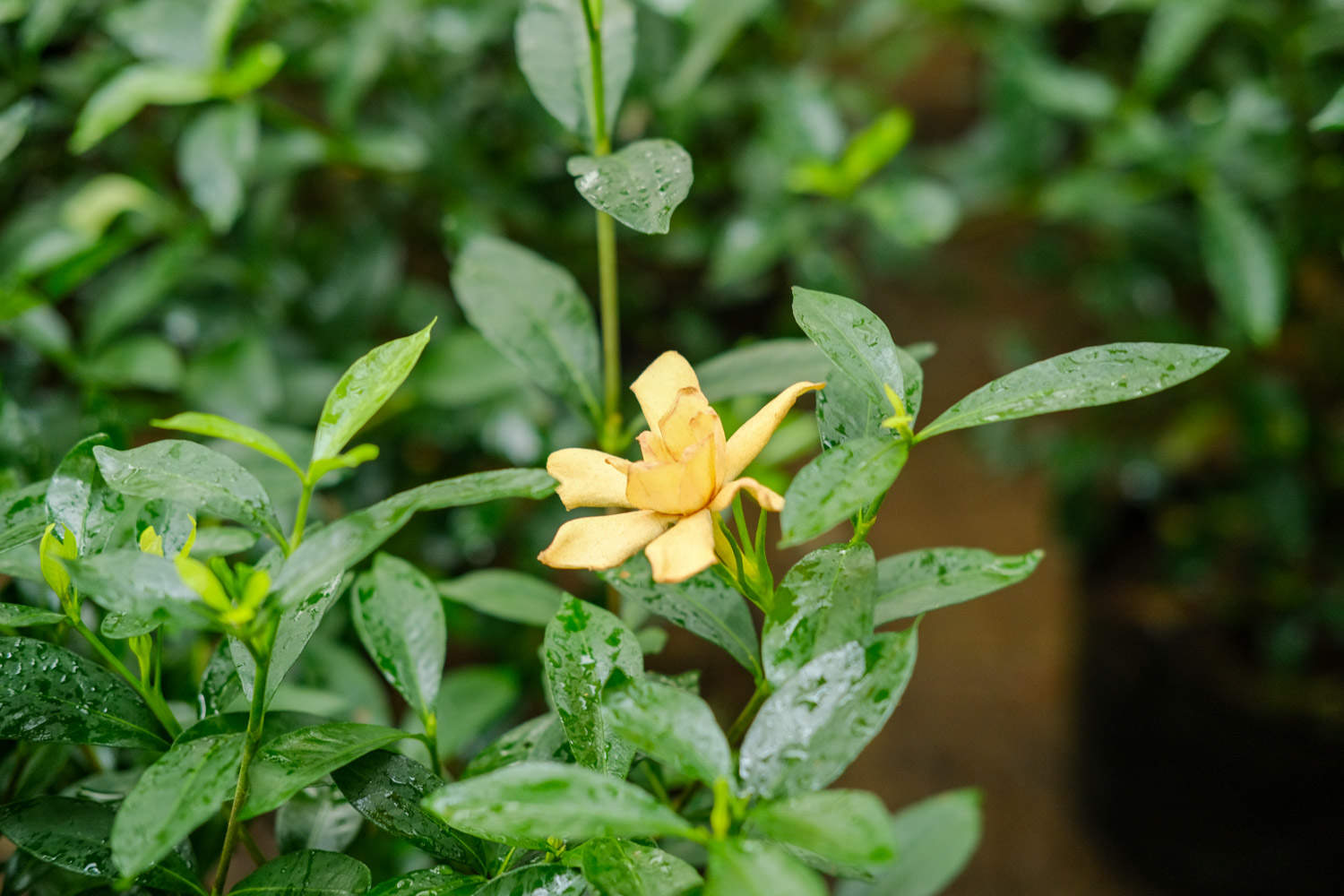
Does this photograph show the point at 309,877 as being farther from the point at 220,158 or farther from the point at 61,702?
the point at 220,158

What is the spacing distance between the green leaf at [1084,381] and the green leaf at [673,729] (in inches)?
4.9

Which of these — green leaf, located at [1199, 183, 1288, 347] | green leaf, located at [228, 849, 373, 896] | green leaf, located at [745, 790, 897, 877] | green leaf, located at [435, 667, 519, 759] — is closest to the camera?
green leaf, located at [745, 790, 897, 877]

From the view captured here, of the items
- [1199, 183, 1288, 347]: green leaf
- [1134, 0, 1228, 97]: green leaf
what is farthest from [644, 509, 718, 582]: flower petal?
[1134, 0, 1228, 97]: green leaf

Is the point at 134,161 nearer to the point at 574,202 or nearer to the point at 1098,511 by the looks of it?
the point at 574,202

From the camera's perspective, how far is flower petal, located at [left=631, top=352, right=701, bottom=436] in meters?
0.36

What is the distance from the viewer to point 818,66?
54.2 inches

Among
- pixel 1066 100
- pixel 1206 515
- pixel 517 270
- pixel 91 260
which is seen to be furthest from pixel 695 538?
pixel 1206 515

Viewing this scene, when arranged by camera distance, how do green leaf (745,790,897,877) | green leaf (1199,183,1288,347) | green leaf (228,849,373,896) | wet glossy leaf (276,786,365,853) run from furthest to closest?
green leaf (1199,183,1288,347) < wet glossy leaf (276,786,365,853) < green leaf (228,849,373,896) < green leaf (745,790,897,877)

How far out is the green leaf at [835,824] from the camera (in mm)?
251

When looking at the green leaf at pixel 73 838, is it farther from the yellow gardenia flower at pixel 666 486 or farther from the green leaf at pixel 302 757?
the yellow gardenia flower at pixel 666 486

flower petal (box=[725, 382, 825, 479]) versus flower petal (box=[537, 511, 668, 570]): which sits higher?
flower petal (box=[725, 382, 825, 479])

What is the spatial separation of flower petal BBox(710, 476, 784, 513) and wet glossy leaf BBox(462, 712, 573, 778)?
0.15m

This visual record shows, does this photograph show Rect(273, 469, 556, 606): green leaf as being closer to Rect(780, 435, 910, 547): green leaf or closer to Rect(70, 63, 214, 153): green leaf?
Rect(780, 435, 910, 547): green leaf

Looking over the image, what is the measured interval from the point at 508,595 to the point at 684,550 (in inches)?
10.6
